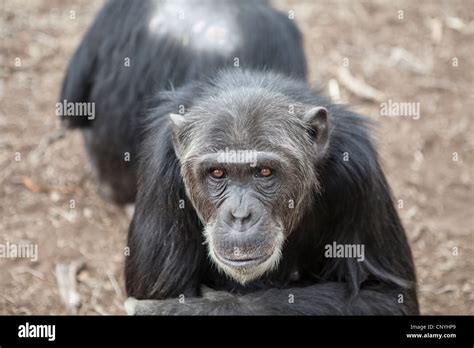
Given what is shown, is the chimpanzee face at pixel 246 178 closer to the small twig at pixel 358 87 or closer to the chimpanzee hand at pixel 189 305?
the chimpanzee hand at pixel 189 305

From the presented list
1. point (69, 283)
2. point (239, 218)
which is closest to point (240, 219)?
point (239, 218)

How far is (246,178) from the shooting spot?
570cm

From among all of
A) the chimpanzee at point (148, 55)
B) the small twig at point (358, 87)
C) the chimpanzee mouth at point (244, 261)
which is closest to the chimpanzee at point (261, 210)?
the chimpanzee mouth at point (244, 261)

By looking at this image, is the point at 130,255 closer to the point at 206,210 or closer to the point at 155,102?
the point at 206,210

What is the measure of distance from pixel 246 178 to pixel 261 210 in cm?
23

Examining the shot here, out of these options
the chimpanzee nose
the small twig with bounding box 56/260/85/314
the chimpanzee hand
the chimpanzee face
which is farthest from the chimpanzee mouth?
the small twig with bounding box 56/260/85/314

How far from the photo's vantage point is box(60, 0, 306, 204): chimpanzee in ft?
26.3

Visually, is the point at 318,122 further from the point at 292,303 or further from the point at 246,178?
the point at 292,303

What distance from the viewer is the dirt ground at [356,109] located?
8.07 meters

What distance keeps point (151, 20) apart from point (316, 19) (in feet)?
11.1

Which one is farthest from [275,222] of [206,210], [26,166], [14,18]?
[14,18]

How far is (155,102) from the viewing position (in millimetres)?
7137

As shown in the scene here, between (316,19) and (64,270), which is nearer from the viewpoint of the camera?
(64,270)

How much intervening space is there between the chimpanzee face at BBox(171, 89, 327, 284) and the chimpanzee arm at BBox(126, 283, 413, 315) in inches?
7.3
